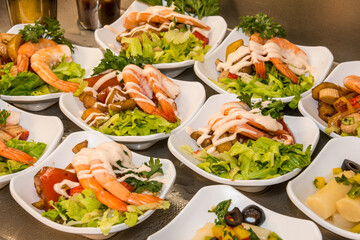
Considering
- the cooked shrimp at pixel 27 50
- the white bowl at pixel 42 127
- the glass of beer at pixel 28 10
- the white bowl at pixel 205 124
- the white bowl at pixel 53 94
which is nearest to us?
the white bowl at pixel 205 124

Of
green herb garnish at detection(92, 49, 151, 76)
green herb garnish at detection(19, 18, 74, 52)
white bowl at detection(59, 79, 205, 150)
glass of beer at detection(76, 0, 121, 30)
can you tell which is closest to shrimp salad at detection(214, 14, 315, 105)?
white bowl at detection(59, 79, 205, 150)

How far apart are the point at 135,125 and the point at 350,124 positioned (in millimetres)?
1600

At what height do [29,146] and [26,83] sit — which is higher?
[26,83]

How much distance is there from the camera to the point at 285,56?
419 cm

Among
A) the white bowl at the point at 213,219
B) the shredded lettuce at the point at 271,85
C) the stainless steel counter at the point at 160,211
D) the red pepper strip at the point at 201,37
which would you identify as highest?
the red pepper strip at the point at 201,37

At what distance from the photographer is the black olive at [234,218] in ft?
8.73

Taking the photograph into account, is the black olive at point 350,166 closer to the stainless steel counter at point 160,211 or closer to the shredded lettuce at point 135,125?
the stainless steel counter at point 160,211

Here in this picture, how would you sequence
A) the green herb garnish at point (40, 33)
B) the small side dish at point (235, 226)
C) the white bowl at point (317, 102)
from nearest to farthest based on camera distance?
the small side dish at point (235, 226) < the white bowl at point (317, 102) < the green herb garnish at point (40, 33)

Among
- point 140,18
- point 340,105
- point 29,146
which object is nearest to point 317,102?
point 340,105

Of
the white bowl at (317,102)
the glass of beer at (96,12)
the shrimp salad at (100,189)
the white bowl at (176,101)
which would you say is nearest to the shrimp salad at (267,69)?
the white bowl at (317,102)

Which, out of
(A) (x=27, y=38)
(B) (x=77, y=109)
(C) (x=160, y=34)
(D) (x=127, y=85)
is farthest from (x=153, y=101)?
(A) (x=27, y=38)

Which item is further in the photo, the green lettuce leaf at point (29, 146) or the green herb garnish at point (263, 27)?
the green herb garnish at point (263, 27)

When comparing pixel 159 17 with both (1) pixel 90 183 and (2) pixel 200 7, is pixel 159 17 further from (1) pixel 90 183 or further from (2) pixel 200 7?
(1) pixel 90 183

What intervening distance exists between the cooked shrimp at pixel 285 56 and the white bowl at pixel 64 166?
151cm
